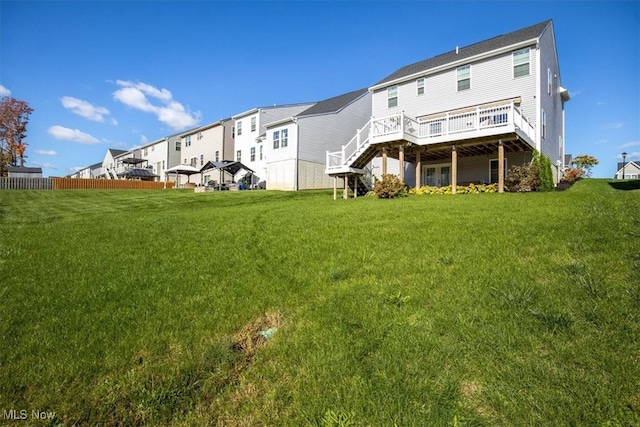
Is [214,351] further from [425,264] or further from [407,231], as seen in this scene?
[407,231]

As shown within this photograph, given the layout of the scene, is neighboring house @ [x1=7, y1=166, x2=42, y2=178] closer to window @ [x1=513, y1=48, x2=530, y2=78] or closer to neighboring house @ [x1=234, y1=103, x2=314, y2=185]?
neighboring house @ [x1=234, y1=103, x2=314, y2=185]

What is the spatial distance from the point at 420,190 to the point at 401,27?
738 cm

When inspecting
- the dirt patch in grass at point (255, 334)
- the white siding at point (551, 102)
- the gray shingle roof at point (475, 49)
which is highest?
the gray shingle roof at point (475, 49)

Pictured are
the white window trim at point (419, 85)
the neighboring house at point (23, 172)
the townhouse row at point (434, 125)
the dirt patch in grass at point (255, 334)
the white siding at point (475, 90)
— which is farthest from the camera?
the neighboring house at point (23, 172)

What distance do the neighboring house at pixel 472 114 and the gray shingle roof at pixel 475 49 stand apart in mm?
90

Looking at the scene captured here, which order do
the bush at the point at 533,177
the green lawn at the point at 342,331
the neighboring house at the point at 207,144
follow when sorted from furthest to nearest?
1. the neighboring house at the point at 207,144
2. the bush at the point at 533,177
3. the green lawn at the point at 342,331

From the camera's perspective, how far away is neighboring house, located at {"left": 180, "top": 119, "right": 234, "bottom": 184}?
3350cm

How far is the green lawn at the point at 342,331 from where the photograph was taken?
245 centimetres

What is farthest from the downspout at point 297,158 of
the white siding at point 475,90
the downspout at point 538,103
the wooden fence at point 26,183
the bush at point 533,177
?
the wooden fence at point 26,183

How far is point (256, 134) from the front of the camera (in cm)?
2953

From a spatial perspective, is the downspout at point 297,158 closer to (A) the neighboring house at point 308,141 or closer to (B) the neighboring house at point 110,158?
(A) the neighboring house at point 308,141

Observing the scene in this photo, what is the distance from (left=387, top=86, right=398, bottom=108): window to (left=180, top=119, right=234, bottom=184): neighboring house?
1801cm

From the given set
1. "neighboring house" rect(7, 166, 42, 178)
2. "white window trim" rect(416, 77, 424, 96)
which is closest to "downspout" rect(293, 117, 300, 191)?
"white window trim" rect(416, 77, 424, 96)

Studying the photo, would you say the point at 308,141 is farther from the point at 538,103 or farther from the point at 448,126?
the point at 538,103
